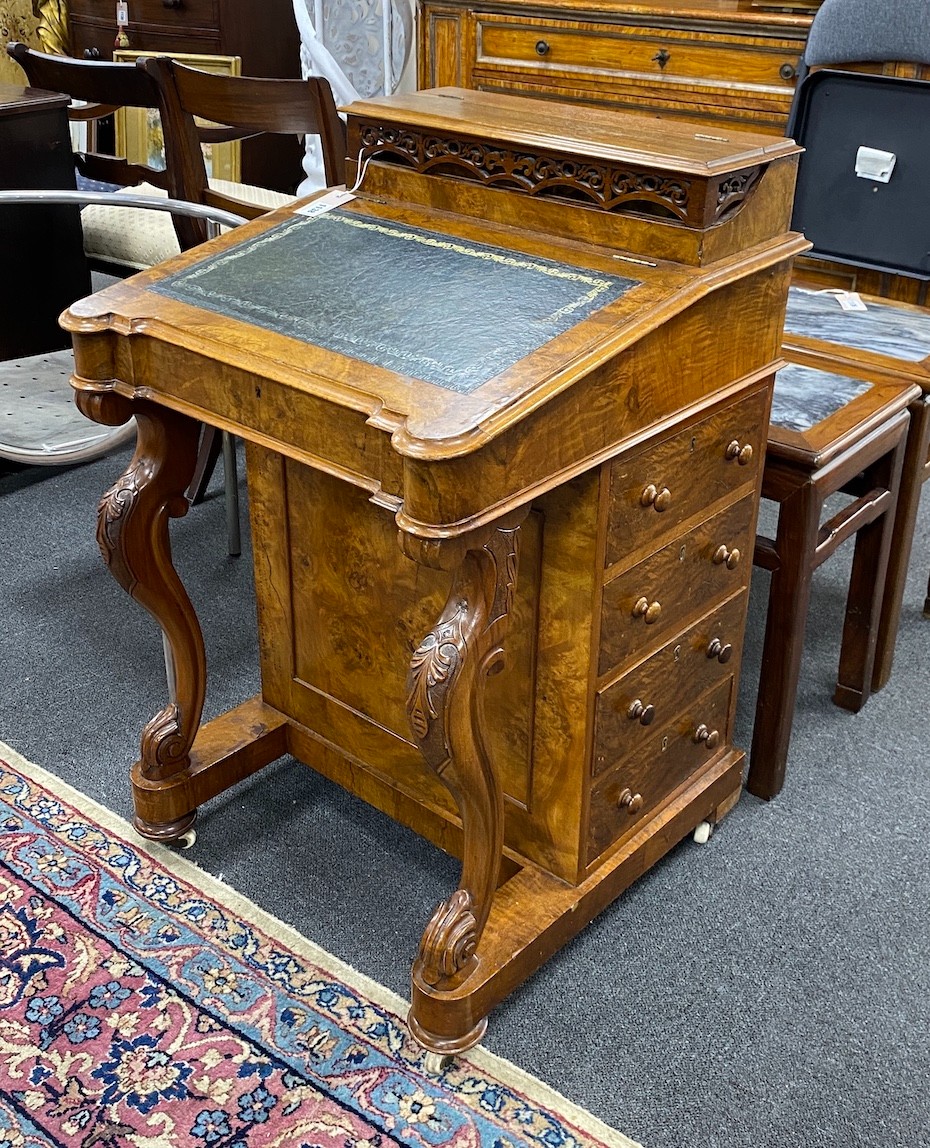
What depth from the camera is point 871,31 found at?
10.7 feet

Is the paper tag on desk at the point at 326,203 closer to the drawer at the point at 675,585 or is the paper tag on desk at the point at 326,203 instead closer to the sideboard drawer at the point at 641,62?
the drawer at the point at 675,585

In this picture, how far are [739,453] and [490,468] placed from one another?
24.6 inches

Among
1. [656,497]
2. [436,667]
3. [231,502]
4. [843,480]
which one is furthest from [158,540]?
[843,480]

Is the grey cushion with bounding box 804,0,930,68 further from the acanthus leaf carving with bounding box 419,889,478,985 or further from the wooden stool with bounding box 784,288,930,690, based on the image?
the acanthus leaf carving with bounding box 419,889,478,985

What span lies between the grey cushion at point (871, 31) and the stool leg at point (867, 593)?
158 centimetres

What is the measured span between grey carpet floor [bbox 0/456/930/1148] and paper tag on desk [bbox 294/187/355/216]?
3.32ft

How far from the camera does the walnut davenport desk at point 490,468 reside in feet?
4.55

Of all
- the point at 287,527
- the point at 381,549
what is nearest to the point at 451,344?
the point at 381,549

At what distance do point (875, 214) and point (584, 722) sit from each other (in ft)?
7.38

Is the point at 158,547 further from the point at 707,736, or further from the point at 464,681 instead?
the point at 707,736

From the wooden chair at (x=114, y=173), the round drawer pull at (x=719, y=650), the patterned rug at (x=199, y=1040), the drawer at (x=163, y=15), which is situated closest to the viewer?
the patterned rug at (x=199, y=1040)

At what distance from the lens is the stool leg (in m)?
2.22

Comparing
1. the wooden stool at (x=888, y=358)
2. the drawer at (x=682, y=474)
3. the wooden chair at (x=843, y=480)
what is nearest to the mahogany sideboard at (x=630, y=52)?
the wooden chair at (x=843, y=480)

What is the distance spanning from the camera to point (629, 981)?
181cm
